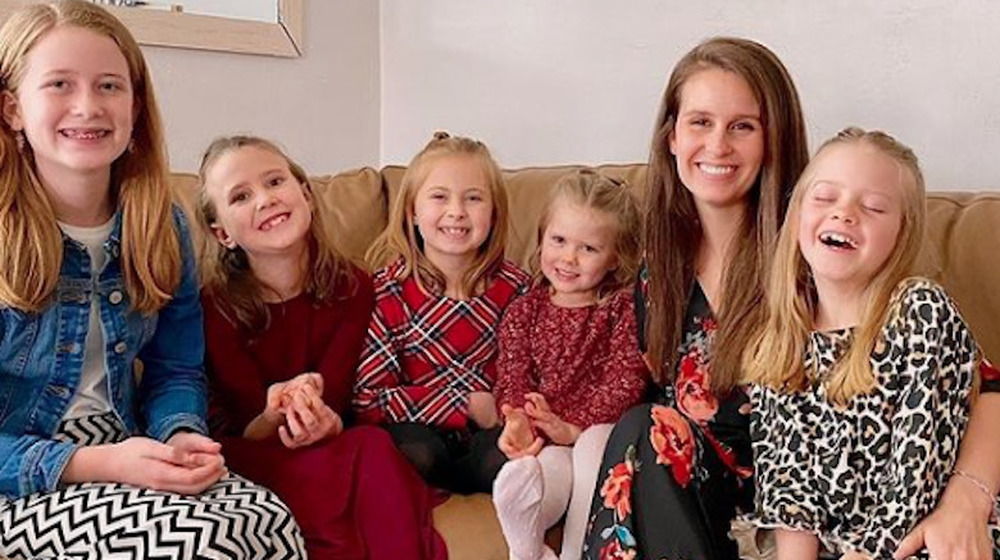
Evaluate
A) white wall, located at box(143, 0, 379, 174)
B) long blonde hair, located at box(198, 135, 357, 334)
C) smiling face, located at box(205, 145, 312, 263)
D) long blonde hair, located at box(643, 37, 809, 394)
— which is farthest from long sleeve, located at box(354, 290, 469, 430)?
white wall, located at box(143, 0, 379, 174)

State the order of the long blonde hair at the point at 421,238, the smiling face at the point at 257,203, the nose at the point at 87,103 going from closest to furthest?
the nose at the point at 87,103
the smiling face at the point at 257,203
the long blonde hair at the point at 421,238

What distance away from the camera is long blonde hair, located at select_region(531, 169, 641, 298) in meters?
2.05

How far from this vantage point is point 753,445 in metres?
1.68

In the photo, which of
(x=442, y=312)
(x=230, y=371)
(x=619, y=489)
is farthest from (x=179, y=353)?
(x=619, y=489)

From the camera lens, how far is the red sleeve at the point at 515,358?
6.59 ft

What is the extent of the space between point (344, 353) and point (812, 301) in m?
0.76

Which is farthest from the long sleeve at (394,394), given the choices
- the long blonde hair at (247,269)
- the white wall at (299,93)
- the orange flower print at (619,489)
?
the white wall at (299,93)

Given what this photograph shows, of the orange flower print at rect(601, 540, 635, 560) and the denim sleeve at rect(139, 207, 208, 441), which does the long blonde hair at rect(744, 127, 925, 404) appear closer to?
the orange flower print at rect(601, 540, 635, 560)

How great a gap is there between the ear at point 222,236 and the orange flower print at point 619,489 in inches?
30.1

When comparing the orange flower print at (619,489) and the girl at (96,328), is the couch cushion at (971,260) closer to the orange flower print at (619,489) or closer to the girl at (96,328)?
the orange flower print at (619,489)

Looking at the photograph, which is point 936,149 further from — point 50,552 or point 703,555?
point 50,552

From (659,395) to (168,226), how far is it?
779 mm

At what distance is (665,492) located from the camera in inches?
62.1

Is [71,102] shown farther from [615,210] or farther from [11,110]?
[615,210]
